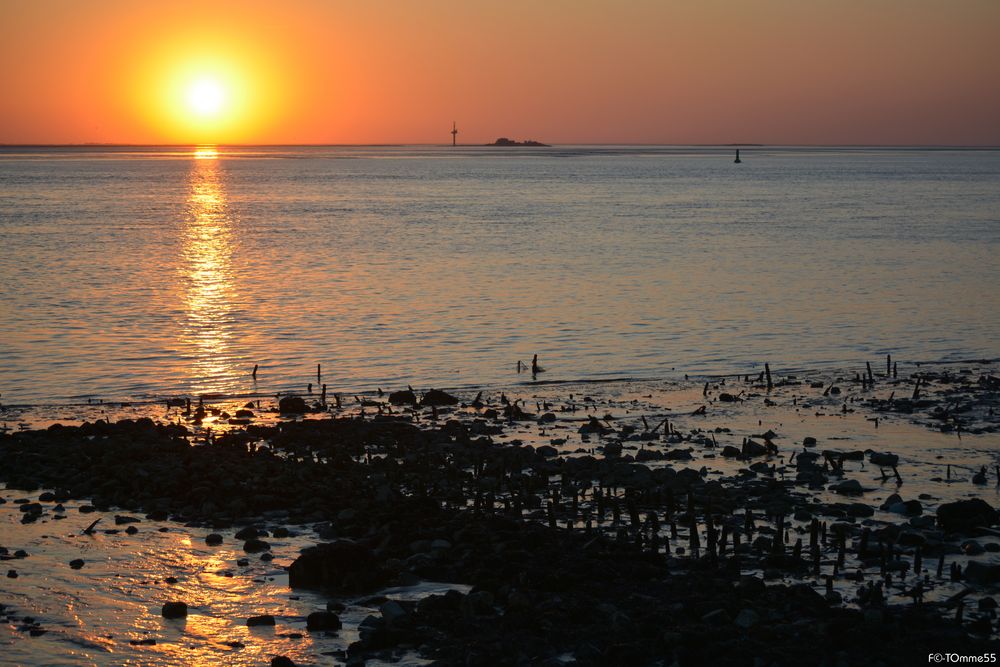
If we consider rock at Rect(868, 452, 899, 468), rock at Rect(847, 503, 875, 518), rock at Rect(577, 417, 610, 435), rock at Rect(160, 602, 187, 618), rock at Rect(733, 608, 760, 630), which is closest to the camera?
rock at Rect(733, 608, 760, 630)

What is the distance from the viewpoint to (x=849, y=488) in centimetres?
2097

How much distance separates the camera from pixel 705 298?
50.8 meters

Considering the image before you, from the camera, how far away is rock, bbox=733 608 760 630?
14172 millimetres

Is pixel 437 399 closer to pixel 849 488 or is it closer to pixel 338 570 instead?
pixel 849 488

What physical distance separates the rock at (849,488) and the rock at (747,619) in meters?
7.26

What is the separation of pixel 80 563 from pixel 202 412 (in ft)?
34.3

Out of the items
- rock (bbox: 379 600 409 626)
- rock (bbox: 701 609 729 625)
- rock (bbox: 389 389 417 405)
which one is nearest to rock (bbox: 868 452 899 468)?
rock (bbox: 701 609 729 625)

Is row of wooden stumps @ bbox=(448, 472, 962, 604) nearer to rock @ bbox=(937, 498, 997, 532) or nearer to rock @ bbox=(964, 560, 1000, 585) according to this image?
rock @ bbox=(964, 560, 1000, 585)

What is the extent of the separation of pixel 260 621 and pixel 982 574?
10018 millimetres

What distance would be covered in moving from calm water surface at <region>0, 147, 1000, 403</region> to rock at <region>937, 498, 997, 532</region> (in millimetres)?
15910

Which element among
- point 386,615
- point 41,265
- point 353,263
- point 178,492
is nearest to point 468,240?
point 353,263

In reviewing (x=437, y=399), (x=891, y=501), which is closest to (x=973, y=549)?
(x=891, y=501)

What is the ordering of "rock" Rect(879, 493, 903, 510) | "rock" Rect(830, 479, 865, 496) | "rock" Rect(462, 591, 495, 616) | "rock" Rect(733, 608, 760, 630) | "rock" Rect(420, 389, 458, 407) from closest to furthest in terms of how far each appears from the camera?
"rock" Rect(733, 608, 760, 630) → "rock" Rect(462, 591, 495, 616) → "rock" Rect(879, 493, 903, 510) → "rock" Rect(830, 479, 865, 496) → "rock" Rect(420, 389, 458, 407)

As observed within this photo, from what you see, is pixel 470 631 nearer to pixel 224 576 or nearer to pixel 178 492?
pixel 224 576
